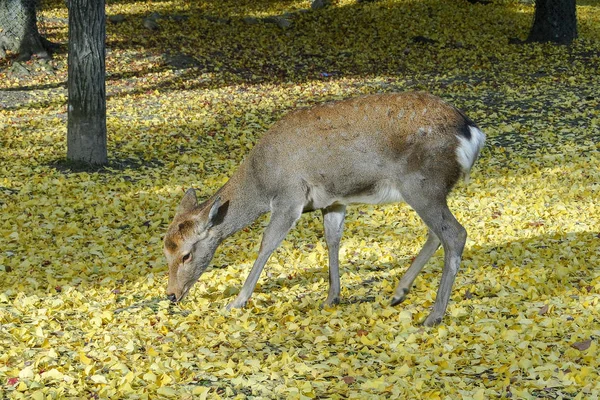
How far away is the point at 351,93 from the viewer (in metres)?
16.6

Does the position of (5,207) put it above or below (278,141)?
below

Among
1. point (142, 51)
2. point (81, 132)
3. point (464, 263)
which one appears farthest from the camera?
point (142, 51)

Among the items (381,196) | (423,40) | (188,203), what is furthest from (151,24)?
(381,196)

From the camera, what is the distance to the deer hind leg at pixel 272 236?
6.84m

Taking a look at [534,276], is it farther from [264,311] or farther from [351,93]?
[351,93]

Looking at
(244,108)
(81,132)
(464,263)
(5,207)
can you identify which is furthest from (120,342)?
(244,108)

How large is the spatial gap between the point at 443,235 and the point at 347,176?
0.91m

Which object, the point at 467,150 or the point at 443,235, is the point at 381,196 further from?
the point at 467,150

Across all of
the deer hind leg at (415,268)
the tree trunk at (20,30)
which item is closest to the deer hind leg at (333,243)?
the deer hind leg at (415,268)

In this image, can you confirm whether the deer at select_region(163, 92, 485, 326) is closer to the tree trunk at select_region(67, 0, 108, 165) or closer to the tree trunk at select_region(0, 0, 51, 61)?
the tree trunk at select_region(67, 0, 108, 165)

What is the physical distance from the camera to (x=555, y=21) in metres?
19.8

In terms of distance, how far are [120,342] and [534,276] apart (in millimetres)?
3818

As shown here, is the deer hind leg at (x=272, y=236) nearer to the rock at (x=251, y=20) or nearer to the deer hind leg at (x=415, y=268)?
the deer hind leg at (x=415, y=268)

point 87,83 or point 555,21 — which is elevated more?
point 87,83
